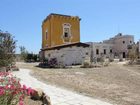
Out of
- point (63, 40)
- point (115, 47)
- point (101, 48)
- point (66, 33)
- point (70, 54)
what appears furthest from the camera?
point (115, 47)

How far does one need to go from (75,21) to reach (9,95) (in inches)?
Result: 1267

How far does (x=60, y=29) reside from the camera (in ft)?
116

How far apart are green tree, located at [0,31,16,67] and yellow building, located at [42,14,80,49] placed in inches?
785

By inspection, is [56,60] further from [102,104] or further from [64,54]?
[102,104]

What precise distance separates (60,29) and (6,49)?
21738 millimetres

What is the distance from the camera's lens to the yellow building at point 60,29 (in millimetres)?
34844

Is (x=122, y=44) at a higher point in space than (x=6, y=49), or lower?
higher

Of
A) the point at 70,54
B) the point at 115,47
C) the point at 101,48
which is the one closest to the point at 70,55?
the point at 70,54

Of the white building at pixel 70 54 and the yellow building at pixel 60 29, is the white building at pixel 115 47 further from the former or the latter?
the white building at pixel 70 54

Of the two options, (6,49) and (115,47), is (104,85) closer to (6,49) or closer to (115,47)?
(6,49)

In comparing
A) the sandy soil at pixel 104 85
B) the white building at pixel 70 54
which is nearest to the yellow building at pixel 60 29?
the white building at pixel 70 54

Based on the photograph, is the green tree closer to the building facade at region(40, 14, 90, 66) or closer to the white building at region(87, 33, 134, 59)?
the building facade at region(40, 14, 90, 66)

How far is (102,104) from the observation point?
8016mm

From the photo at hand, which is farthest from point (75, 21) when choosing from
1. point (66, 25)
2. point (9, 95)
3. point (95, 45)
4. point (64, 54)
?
point (9, 95)
